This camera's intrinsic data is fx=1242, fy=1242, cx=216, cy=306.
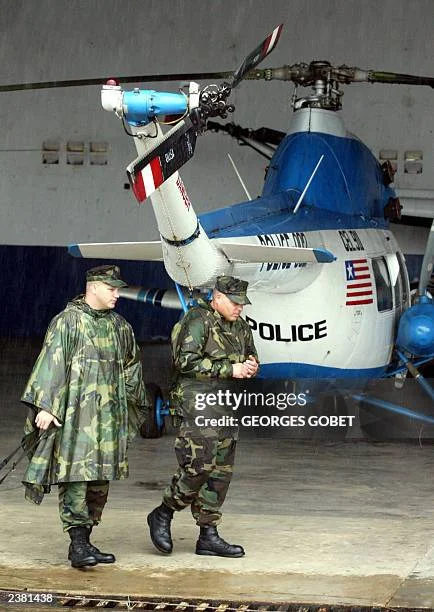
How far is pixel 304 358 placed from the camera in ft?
35.2

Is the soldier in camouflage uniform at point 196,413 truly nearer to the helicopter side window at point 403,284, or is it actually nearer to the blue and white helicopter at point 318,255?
the blue and white helicopter at point 318,255

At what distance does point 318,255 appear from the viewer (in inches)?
360

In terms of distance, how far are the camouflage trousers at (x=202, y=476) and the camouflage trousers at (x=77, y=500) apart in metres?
0.42

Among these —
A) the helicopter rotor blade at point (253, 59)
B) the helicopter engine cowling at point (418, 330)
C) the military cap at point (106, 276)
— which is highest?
the helicopter rotor blade at point (253, 59)

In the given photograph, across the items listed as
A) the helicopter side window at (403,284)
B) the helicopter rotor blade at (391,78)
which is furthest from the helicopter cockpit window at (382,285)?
the helicopter rotor blade at (391,78)

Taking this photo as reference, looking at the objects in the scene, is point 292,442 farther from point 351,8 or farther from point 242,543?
point 351,8

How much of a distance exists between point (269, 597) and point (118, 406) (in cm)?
133

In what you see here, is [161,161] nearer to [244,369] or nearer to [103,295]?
[103,295]

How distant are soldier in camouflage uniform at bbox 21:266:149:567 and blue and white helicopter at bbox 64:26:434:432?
1.76m

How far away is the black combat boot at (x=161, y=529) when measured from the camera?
271 inches

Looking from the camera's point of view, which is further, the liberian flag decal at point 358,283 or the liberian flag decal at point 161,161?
the liberian flag decal at point 358,283

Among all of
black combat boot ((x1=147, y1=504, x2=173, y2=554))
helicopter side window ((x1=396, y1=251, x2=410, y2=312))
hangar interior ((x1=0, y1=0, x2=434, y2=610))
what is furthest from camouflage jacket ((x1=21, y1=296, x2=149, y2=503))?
hangar interior ((x1=0, y1=0, x2=434, y2=610))

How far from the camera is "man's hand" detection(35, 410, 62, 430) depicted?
6434mm

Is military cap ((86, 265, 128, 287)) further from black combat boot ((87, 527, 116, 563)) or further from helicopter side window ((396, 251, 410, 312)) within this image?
helicopter side window ((396, 251, 410, 312))
